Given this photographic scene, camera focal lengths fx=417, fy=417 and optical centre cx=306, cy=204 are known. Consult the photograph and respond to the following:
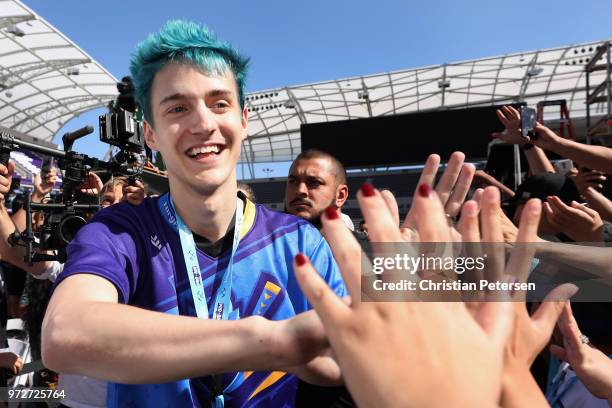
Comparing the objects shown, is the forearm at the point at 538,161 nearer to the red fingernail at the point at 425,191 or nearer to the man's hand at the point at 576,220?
the man's hand at the point at 576,220

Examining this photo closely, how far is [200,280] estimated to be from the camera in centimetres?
129

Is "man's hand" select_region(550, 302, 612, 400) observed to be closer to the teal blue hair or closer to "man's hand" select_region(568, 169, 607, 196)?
the teal blue hair

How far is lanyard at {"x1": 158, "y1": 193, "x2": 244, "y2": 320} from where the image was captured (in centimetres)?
127

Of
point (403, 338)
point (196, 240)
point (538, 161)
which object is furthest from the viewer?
point (538, 161)

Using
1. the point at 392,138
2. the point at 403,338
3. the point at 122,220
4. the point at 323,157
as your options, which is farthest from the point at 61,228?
the point at 392,138

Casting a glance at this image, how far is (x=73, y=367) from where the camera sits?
0.84 metres

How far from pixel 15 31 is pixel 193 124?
1936 centimetres

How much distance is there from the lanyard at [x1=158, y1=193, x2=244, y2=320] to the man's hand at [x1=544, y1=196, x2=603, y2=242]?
1443 mm

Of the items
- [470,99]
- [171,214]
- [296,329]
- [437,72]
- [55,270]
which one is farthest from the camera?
[470,99]

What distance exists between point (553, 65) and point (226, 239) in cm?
2440

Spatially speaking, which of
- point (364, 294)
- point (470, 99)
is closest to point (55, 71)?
point (470, 99)

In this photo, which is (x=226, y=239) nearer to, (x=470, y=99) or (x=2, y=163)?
(x=2, y=163)

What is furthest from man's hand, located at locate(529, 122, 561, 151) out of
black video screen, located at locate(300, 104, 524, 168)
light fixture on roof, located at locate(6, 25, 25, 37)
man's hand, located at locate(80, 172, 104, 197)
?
light fixture on roof, located at locate(6, 25, 25, 37)

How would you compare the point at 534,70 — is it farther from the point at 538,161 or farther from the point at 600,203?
the point at 600,203
